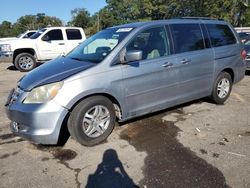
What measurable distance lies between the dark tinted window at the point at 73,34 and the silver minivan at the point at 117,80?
8234 millimetres

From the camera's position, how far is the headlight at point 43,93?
3.86 m

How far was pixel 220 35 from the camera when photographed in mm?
6004

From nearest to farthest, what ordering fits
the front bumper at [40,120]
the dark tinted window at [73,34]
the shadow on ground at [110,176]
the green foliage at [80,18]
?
the shadow on ground at [110,176]
the front bumper at [40,120]
the dark tinted window at [73,34]
the green foliage at [80,18]

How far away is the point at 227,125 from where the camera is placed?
5027mm

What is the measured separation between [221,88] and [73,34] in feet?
29.4

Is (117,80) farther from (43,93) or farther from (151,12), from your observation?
(151,12)

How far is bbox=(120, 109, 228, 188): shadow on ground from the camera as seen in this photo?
331cm

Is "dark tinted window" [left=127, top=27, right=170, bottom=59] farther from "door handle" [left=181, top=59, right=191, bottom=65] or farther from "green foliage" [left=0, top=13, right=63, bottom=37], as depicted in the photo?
"green foliage" [left=0, top=13, right=63, bottom=37]

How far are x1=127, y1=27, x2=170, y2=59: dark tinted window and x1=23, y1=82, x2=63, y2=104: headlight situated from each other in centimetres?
137

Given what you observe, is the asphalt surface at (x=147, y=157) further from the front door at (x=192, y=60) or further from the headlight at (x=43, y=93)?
the headlight at (x=43, y=93)

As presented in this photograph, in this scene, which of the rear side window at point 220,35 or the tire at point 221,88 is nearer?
the rear side window at point 220,35

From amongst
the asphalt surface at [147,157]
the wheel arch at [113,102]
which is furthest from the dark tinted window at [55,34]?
the wheel arch at [113,102]

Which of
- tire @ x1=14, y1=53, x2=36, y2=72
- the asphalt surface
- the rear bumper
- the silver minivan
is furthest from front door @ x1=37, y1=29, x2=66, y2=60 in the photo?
the asphalt surface

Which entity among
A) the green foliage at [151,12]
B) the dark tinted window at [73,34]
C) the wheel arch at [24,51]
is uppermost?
the green foliage at [151,12]
